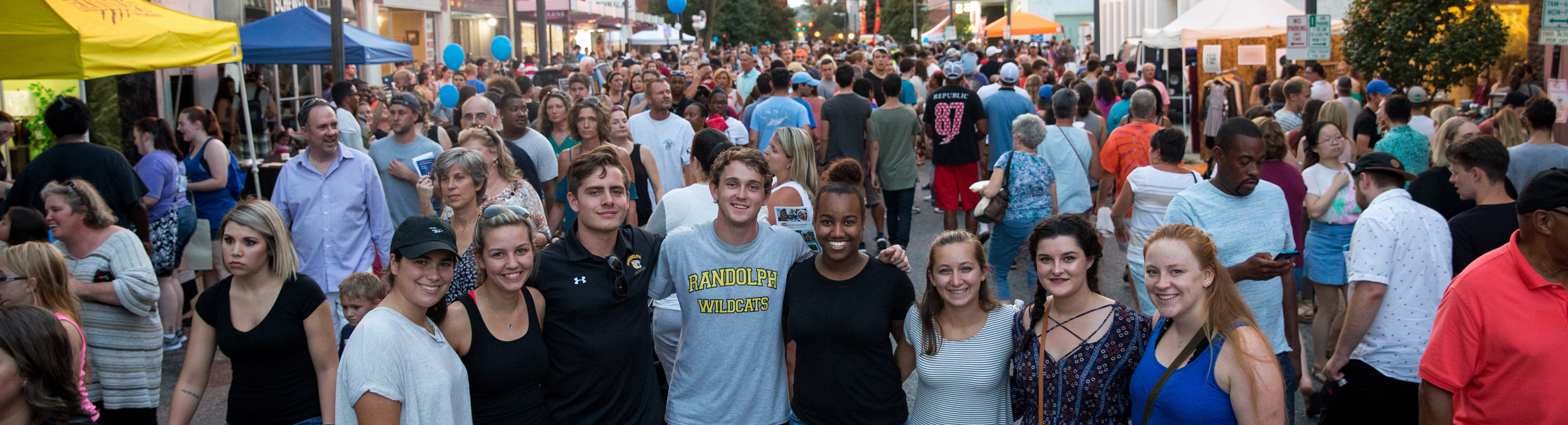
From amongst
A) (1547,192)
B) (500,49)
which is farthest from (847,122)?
(500,49)

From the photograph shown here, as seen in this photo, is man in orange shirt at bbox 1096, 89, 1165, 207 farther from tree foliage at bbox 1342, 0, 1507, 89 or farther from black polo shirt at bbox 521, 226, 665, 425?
tree foliage at bbox 1342, 0, 1507, 89

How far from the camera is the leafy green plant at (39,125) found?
990 cm

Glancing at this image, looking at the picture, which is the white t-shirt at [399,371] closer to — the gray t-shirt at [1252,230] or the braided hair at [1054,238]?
the braided hair at [1054,238]

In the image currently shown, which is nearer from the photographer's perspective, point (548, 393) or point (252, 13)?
point (548, 393)

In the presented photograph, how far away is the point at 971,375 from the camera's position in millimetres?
3365

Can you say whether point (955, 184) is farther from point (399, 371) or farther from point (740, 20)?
point (740, 20)

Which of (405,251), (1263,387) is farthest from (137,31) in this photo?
(1263,387)

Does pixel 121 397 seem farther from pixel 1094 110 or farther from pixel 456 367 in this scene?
pixel 1094 110

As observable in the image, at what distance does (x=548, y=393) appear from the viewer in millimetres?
3363

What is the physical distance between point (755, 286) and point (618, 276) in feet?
1.47

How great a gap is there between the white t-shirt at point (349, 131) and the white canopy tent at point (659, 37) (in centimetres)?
2598

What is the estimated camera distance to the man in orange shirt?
291 inches

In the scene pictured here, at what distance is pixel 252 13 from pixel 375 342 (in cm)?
1479

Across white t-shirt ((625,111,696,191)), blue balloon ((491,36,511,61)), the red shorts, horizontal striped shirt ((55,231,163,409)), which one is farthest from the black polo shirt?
blue balloon ((491,36,511,61))
